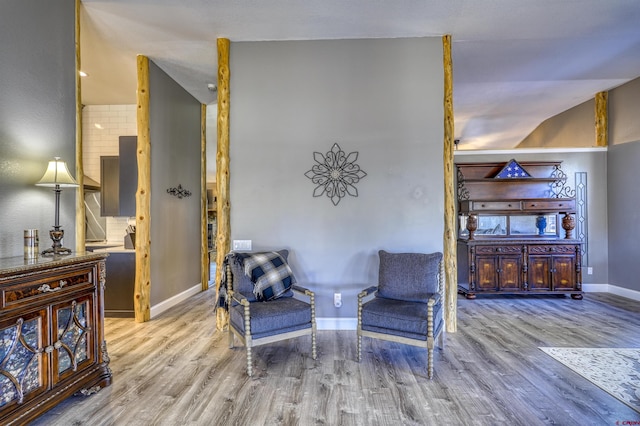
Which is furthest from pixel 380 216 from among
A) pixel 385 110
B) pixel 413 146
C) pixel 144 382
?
pixel 144 382

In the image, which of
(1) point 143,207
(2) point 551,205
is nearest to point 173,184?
(1) point 143,207

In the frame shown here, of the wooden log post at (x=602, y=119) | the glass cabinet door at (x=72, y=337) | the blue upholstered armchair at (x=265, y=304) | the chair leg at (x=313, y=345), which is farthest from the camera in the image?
the wooden log post at (x=602, y=119)

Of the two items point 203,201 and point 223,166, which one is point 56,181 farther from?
point 203,201

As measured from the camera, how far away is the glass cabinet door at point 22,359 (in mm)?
1856

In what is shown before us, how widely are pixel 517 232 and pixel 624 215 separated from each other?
1521 mm

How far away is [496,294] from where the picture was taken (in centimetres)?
524

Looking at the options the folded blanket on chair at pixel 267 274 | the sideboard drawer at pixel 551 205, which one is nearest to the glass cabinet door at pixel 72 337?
the folded blanket on chair at pixel 267 274

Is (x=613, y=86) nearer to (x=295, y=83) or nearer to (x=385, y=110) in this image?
(x=385, y=110)

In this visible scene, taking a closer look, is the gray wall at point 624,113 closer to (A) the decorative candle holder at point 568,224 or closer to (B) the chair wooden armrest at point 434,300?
(A) the decorative candle holder at point 568,224

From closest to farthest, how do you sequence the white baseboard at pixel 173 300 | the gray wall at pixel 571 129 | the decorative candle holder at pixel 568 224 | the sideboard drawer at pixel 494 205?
the white baseboard at pixel 173 300
the decorative candle holder at pixel 568 224
the sideboard drawer at pixel 494 205
the gray wall at pixel 571 129

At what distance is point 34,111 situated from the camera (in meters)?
2.66

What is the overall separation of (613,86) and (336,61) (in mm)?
4836

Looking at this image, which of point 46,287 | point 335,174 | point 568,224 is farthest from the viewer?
point 568,224

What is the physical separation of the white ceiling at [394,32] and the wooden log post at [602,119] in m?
0.29
